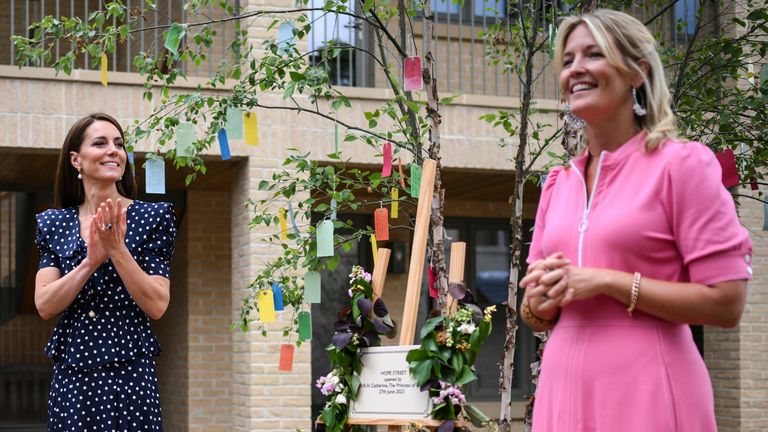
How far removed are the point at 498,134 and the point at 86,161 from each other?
675 cm

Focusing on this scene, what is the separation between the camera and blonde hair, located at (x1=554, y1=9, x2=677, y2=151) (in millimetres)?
2352

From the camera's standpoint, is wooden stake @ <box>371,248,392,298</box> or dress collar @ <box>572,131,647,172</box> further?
wooden stake @ <box>371,248,392,298</box>

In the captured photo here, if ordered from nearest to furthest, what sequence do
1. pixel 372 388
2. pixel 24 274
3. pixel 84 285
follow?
pixel 84 285
pixel 372 388
pixel 24 274

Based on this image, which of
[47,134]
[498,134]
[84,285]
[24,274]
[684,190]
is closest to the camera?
[684,190]

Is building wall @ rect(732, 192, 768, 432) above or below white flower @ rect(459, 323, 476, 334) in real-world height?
below

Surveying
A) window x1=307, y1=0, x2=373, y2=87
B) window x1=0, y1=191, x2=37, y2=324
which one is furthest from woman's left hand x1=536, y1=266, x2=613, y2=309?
window x1=0, y1=191, x2=37, y2=324

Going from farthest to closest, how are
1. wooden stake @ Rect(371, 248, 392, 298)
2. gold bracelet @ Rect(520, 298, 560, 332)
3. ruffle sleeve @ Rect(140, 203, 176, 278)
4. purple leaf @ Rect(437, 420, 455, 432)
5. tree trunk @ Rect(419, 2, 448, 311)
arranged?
tree trunk @ Rect(419, 2, 448, 311), wooden stake @ Rect(371, 248, 392, 298), purple leaf @ Rect(437, 420, 455, 432), ruffle sleeve @ Rect(140, 203, 176, 278), gold bracelet @ Rect(520, 298, 560, 332)

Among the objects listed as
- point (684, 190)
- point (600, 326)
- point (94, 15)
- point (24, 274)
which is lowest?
point (24, 274)

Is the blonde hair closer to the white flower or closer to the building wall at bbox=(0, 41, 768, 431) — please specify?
the white flower

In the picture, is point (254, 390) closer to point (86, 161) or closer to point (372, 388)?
point (372, 388)

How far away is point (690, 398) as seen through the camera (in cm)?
227

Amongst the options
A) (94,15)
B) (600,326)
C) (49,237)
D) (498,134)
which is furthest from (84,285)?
(498,134)

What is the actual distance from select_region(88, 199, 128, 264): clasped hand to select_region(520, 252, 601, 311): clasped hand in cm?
133

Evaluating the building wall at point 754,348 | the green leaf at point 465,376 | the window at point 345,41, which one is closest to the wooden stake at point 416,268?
the green leaf at point 465,376
